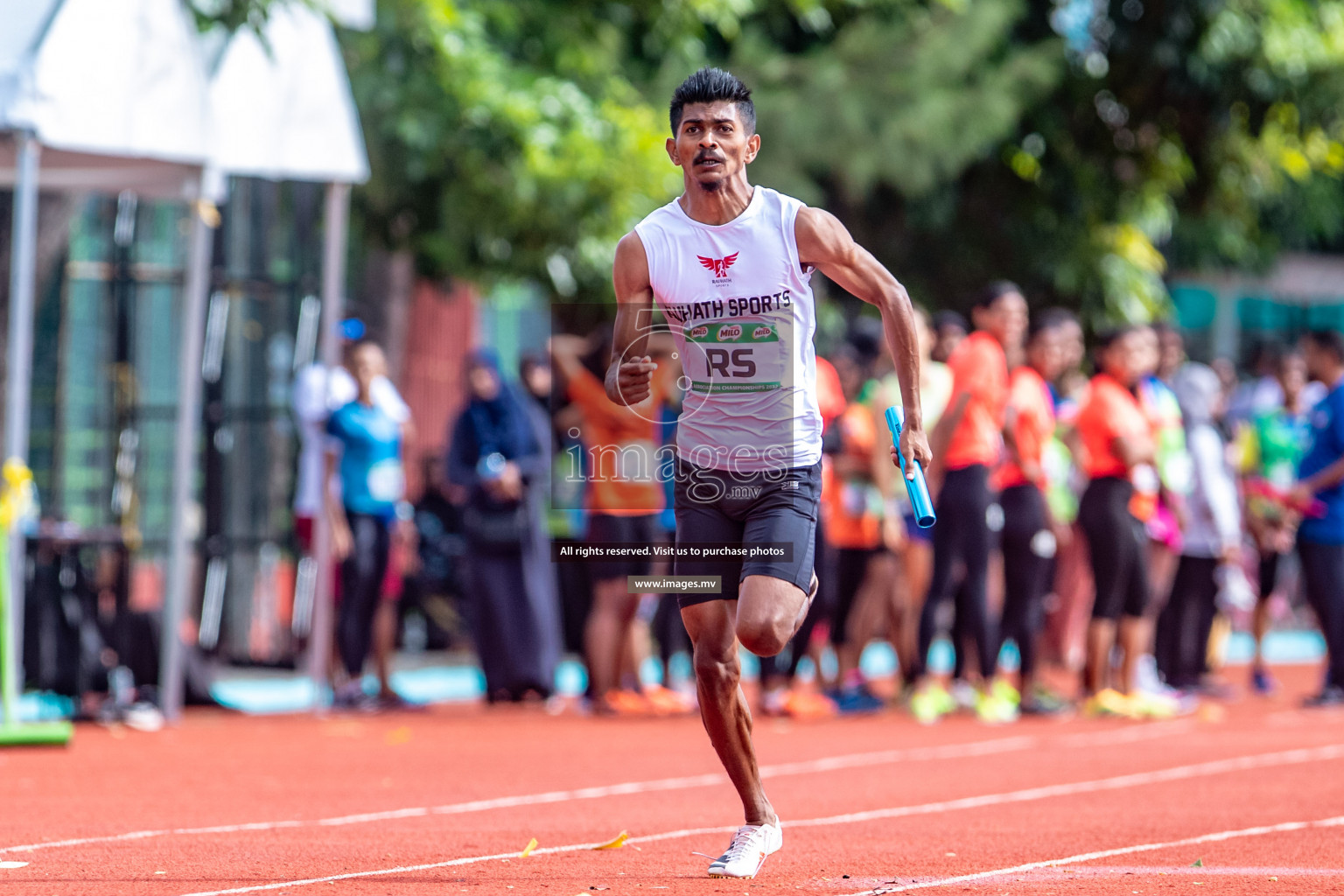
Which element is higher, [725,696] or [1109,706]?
[725,696]

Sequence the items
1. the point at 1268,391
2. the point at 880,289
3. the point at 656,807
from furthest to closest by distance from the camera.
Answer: the point at 1268,391
the point at 656,807
the point at 880,289

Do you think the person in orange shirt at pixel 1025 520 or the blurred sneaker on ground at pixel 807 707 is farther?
the blurred sneaker on ground at pixel 807 707

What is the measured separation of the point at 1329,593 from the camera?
1286 centimetres

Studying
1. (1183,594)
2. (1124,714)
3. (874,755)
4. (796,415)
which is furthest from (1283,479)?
(796,415)

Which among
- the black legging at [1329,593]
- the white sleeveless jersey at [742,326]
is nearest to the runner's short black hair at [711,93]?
the white sleeveless jersey at [742,326]

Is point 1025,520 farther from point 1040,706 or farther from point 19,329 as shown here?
point 19,329

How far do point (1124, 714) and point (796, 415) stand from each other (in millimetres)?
6585

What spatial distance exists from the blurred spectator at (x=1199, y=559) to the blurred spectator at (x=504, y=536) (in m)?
4.16

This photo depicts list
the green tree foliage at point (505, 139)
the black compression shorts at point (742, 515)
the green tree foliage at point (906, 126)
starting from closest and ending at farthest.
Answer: the black compression shorts at point (742, 515), the green tree foliage at point (505, 139), the green tree foliage at point (906, 126)

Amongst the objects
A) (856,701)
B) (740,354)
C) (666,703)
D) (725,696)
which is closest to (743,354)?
(740,354)

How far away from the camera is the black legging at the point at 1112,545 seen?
39.5 ft

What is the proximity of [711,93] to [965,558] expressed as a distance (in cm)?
605

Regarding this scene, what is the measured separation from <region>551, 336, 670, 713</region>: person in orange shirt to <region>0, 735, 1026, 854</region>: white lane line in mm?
2101

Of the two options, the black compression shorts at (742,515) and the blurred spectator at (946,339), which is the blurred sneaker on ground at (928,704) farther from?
the black compression shorts at (742,515)
